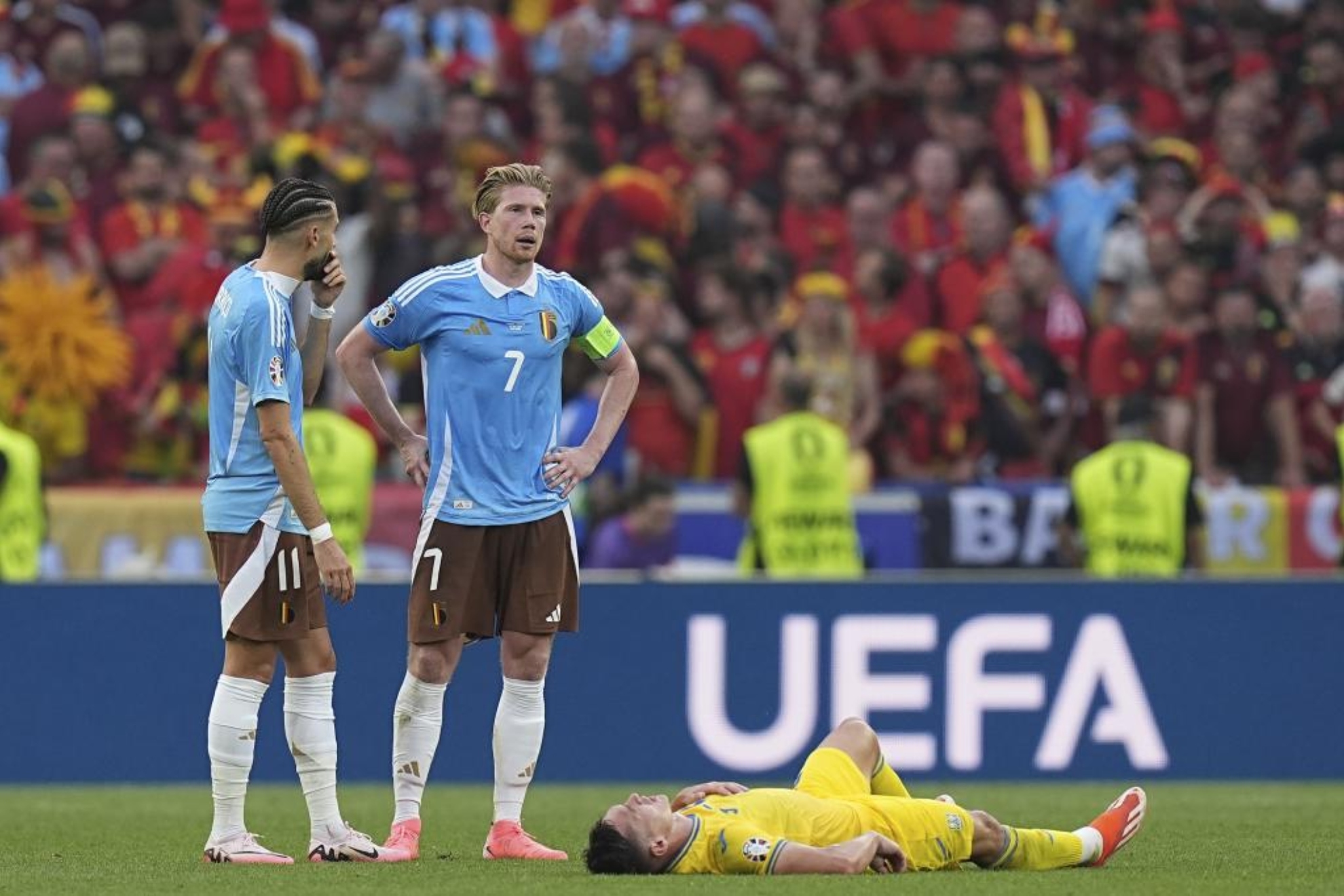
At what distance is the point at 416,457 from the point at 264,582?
2.81 feet

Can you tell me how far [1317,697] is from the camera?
44.3 ft

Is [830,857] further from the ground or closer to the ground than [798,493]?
closer to the ground

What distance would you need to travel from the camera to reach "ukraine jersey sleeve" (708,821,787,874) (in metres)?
7.96

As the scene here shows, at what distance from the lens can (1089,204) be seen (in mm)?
18234

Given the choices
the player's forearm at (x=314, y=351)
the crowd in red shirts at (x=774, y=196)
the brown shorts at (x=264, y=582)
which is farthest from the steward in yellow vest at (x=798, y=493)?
the brown shorts at (x=264, y=582)

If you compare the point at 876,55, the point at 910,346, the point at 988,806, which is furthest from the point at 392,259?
the point at 988,806

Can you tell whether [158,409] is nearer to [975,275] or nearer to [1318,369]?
[975,275]

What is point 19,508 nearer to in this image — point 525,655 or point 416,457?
point 416,457

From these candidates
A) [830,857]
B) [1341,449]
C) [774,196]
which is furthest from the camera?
[774,196]

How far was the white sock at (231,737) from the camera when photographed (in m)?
8.64

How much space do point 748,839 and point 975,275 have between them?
10.1 meters

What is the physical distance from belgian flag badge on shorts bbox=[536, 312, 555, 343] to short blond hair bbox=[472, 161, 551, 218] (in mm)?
391

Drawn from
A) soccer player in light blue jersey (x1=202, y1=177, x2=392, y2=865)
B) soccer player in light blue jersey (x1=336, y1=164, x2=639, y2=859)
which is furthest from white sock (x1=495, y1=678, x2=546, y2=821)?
soccer player in light blue jersey (x1=202, y1=177, x2=392, y2=865)

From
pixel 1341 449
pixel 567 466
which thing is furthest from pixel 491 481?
pixel 1341 449
